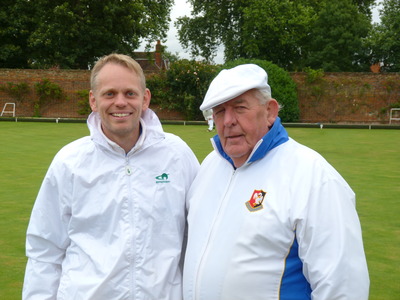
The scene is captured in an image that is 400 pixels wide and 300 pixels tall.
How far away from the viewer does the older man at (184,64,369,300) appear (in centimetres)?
209

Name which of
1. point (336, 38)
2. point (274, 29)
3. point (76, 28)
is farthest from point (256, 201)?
point (336, 38)

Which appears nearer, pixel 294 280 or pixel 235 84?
pixel 294 280

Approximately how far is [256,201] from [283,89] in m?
26.3

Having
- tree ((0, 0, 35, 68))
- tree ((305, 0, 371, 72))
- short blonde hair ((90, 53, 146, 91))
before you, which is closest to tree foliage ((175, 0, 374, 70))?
tree ((305, 0, 371, 72))

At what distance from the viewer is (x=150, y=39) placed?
1441 inches

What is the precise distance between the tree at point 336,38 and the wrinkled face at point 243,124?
137 ft

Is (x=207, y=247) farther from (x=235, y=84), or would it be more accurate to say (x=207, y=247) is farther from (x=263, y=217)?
(x=235, y=84)

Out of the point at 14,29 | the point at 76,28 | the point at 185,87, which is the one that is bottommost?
the point at 185,87

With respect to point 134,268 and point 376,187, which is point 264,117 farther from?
point 376,187

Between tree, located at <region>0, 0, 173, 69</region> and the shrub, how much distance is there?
8.78 metres

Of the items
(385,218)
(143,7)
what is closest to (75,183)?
(385,218)

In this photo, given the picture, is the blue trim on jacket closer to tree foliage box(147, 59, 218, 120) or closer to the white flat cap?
the white flat cap

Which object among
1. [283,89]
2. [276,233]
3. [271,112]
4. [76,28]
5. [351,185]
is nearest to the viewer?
[276,233]

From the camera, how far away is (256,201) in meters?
2.24
